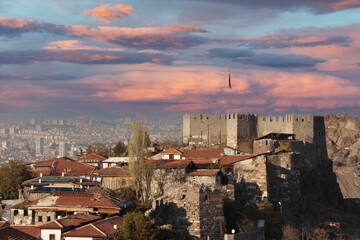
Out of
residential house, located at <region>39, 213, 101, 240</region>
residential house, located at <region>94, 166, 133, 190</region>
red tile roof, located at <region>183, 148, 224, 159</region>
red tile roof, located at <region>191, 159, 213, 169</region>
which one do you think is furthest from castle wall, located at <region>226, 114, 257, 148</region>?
residential house, located at <region>39, 213, 101, 240</region>

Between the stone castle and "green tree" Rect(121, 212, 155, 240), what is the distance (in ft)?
98.1

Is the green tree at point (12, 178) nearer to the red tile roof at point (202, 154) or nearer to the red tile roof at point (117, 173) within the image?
the red tile roof at point (117, 173)

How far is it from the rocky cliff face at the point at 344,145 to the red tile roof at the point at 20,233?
244 ft

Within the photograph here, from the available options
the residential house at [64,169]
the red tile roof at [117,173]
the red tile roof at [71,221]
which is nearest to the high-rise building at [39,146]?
the residential house at [64,169]

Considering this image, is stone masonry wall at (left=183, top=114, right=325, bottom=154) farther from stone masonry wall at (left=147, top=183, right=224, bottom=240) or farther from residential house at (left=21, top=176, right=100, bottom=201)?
stone masonry wall at (left=147, top=183, right=224, bottom=240)

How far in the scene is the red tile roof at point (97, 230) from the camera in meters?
27.8

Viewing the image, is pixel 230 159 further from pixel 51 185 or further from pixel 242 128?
pixel 242 128

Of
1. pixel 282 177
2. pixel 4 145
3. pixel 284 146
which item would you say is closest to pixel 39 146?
pixel 4 145

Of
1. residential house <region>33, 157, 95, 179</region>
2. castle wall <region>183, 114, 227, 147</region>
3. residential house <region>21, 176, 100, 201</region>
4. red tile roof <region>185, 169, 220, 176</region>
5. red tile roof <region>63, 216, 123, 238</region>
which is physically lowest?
red tile roof <region>63, 216, 123, 238</region>

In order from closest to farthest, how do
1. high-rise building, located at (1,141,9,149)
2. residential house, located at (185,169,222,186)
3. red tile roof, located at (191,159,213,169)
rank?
residential house, located at (185,169,222,186)
red tile roof, located at (191,159,213,169)
high-rise building, located at (1,141,9,149)

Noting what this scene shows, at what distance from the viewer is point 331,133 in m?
100

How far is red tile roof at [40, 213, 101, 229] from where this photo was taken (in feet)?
95.8

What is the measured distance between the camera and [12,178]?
4409 centimetres

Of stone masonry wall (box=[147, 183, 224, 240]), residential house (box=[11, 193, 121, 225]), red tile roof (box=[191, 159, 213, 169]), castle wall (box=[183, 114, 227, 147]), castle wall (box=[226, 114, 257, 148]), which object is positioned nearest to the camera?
stone masonry wall (box=[147, 183, 224, 240])
